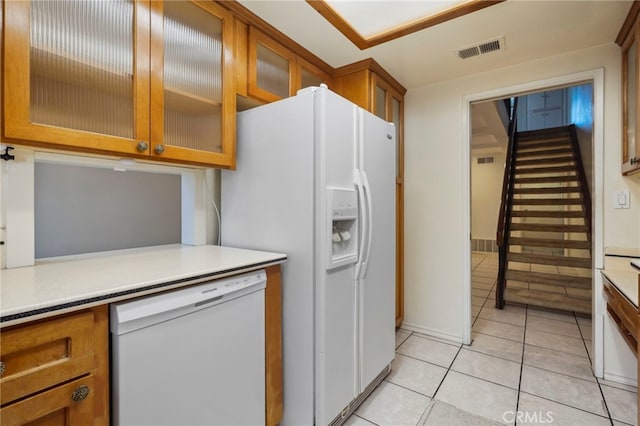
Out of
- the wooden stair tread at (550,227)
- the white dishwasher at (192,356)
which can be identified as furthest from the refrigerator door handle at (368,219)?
the wooden stair tread at (550,227)

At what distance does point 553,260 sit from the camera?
3.60 m

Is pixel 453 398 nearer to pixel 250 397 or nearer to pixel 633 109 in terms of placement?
pixel 250 397

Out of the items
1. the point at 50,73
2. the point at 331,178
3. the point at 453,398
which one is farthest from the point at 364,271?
the point at 50,73

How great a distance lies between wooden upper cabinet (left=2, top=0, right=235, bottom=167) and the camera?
3.35ft

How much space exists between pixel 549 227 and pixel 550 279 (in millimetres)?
713

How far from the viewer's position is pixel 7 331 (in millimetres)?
729

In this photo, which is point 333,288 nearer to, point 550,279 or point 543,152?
point 550,279

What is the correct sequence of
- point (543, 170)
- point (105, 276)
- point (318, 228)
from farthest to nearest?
point (543, 170) → point (318, 228) → point (105, 276)

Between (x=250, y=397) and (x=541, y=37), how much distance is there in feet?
9.14

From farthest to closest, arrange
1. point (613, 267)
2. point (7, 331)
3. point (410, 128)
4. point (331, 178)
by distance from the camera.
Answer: point (410, 128) → point (613, 267) → point (331, 178) → point (7, 331)

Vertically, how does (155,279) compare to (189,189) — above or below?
below

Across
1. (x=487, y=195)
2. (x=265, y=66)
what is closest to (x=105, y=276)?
(x=265, y=66)

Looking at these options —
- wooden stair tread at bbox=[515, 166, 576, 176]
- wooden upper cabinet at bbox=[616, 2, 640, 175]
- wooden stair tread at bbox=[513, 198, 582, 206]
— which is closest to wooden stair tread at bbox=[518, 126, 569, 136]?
wooden stair tread at bbox=[515, 166, 576, 176]

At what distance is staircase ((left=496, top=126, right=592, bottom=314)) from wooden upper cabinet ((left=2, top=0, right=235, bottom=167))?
3.65m
